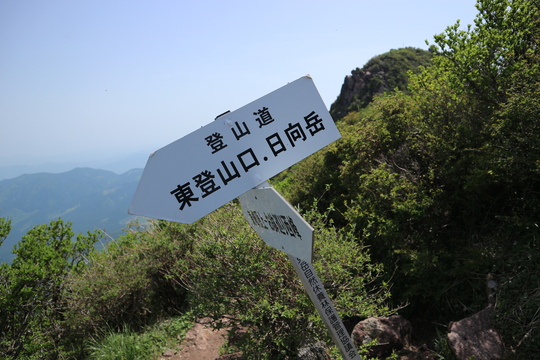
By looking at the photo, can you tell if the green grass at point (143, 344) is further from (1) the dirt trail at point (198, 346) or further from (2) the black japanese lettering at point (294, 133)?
(2) the black japanese lettering at point (294, 133)

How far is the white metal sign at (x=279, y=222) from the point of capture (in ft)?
6.63

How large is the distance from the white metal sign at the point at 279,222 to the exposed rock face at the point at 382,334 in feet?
11.8

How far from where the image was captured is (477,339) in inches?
168

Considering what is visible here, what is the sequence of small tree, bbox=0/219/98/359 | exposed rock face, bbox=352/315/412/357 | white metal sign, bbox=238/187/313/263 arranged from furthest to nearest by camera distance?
small tree, bbox=0/219/98/359
exposed rock face, bbox=352/315/412/357
white metal sign, bbox=238/187/313/263

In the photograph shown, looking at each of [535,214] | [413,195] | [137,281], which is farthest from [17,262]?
[535,214]

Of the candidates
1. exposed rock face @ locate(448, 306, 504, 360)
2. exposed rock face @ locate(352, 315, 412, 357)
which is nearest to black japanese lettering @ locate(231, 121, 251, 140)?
exposed rock face @ locate(448, 306, 504, 360)

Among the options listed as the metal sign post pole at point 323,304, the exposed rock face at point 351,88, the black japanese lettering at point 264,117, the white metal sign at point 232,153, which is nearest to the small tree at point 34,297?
the metal sign post pole at point 323,304

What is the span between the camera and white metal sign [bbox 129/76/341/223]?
213 cm

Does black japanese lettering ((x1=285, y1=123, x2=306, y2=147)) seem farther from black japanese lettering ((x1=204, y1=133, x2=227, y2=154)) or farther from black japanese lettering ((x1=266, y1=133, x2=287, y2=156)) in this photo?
black japanese lettering ((x1=204, y1=133, x2=227, y2=154))

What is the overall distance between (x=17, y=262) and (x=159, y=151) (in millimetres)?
7521

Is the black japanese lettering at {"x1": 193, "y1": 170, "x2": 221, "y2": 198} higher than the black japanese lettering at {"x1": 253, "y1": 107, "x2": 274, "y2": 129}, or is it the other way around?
the black japanese lettering at {"x1": 253, "y1": 107, "x2": 274, "y2": 129}

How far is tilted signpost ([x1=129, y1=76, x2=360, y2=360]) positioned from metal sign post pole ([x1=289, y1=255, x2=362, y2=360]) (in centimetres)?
43

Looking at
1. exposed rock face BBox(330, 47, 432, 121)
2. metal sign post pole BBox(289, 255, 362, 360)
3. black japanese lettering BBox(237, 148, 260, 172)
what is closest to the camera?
black japanese lettering BBox(237, 148, 260, 172)

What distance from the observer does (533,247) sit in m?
4.89
